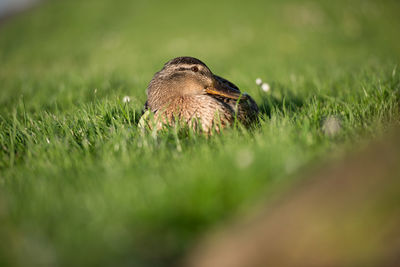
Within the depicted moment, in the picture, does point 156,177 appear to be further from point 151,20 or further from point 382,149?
point 151,20

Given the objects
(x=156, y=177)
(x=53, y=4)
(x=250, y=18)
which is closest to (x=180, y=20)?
(x=250, y=18)

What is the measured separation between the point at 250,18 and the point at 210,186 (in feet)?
62.1

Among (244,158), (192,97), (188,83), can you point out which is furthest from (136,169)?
(188,83)

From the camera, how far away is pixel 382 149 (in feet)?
4.89

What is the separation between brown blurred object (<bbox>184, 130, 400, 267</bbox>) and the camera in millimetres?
1379

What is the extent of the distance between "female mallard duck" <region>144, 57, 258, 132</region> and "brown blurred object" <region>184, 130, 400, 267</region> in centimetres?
191

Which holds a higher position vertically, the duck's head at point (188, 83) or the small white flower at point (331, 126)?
the duck's head at point (188, 83)

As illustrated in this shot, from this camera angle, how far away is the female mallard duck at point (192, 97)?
3406 millimetres

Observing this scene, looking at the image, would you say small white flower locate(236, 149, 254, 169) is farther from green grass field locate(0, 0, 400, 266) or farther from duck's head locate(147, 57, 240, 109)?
duck's head locate(147, 57, 240, 109)

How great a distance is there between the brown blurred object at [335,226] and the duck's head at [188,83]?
7.62ft

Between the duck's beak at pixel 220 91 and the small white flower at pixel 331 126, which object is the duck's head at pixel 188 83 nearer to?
the duck's beak at pixel 220 91

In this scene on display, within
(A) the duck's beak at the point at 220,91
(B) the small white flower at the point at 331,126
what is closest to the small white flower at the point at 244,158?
(B) the small white flower at the point at 331,126

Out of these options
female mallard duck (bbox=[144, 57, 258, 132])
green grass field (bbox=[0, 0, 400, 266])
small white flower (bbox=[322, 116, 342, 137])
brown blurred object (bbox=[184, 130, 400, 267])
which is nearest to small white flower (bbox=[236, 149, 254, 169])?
green grass field (bbox=[0, 0, 400, 266])

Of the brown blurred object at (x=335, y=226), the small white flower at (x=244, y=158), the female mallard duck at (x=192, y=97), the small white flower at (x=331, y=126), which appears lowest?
the brown blurred object at (x=335, y=226)
